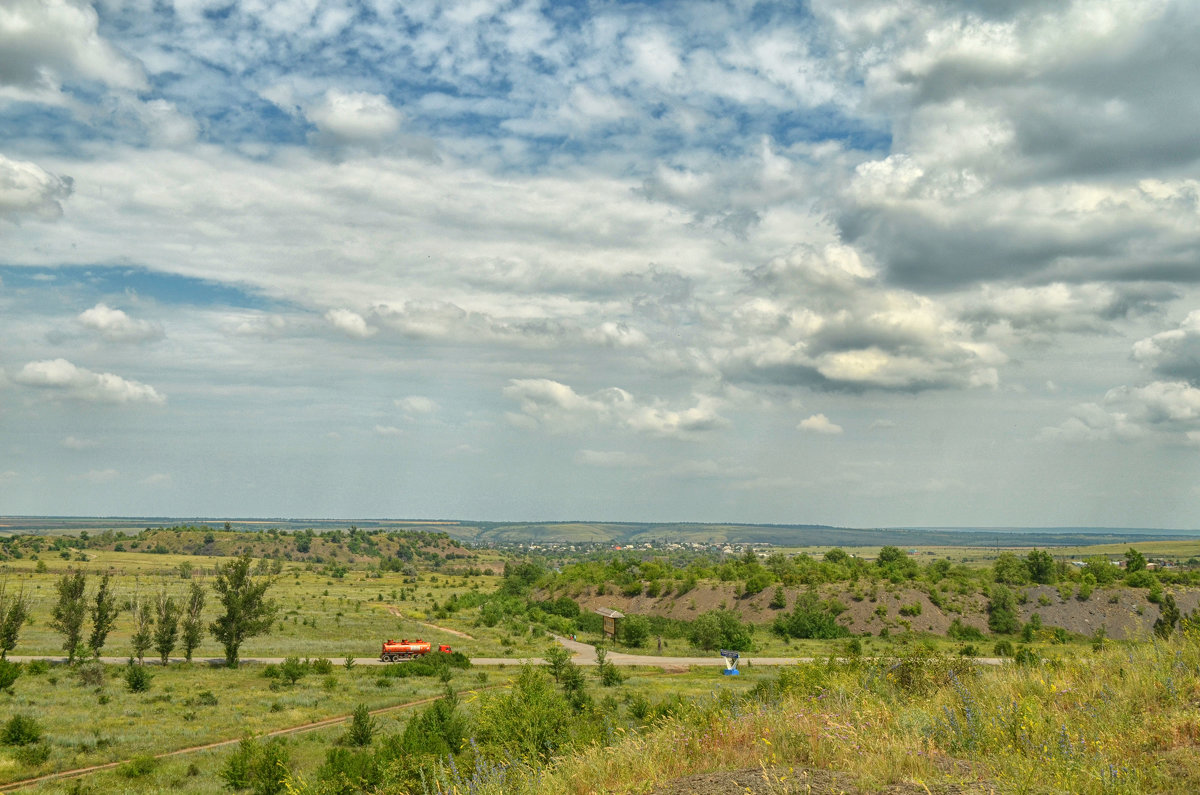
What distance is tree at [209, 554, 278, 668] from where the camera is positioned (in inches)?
1848

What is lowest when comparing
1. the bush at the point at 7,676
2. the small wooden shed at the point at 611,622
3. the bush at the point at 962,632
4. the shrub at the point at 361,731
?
the bush at the point at 962,632

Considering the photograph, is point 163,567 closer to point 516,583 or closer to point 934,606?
point 516,583

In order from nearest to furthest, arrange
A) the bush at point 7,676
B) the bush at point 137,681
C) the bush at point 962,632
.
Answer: the bush at point 7,676, the bush at point 137,681, the bush at point 962,632

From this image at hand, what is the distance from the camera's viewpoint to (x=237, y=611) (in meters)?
47.1

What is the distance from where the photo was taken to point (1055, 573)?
3556 inches

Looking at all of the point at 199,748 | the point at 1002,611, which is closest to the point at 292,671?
the point at 199,748

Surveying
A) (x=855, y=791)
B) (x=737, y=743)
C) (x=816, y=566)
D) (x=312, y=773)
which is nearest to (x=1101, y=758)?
(x=855, y=791)

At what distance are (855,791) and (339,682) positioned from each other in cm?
4041

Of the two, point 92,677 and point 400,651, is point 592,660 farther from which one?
point 92,677

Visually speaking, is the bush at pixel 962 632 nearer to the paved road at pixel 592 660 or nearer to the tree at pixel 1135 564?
the paved road at pixel 592 660

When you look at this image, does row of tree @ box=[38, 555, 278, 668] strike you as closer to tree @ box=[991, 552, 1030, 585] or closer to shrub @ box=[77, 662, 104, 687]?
shrub @ box=[77, 662, 104, 687]

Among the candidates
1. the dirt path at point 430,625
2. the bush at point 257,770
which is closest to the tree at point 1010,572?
the dirt path at point 430,625

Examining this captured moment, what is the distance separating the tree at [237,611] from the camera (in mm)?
46938

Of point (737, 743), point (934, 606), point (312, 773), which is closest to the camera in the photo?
point (737, 743)
